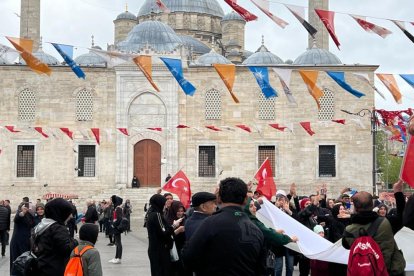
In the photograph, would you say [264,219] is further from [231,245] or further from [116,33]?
[116,33]

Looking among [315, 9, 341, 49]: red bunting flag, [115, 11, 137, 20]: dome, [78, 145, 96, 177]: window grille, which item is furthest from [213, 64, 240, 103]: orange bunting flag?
[115, 11, 137, 20]: dome

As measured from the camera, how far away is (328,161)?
130 ft

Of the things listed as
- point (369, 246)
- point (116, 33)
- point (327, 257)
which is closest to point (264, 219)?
point (327, 257)

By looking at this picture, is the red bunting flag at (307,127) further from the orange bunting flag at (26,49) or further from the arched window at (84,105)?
the orange bunting flag at (26,49)

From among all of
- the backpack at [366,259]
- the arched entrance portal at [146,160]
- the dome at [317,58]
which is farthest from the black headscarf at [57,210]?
the dome at [317,58]

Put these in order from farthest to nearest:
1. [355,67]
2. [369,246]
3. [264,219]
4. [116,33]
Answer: [116,33] → [355,67] → [264,219] → [369,246]

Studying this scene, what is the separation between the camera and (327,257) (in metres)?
8.15

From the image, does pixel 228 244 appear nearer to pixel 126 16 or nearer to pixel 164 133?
pixel 164 133

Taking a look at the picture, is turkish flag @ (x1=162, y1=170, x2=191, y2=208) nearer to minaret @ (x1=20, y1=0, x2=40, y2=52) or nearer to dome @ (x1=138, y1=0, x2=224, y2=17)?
minaret @ (x1=20, y1=0, x2=40, y2=52)

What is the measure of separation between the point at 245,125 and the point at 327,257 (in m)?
31.7

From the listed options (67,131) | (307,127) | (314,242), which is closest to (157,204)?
(314,242)

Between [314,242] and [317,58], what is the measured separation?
35.1 m

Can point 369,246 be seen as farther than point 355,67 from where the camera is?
No

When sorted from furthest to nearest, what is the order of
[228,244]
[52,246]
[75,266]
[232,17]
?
[232,17] → [52,246] → [75,266] → [228,244]
